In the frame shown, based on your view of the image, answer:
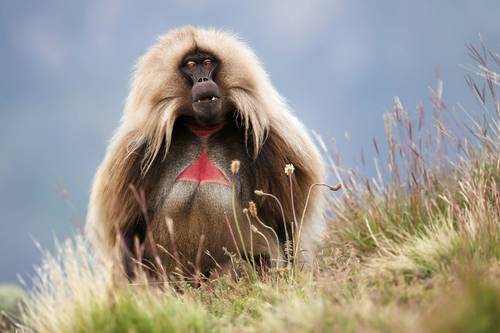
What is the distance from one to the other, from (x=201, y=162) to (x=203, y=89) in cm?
63

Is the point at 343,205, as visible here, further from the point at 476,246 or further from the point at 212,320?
the point at 212,320

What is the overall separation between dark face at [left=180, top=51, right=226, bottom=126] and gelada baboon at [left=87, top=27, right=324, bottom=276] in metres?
0.01

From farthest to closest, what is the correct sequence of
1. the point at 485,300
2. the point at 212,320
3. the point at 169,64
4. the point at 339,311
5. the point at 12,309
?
the point at 12,309 → the point at 169,64 → the point at 212,320 → the point at 339,311 → the point at 485,300

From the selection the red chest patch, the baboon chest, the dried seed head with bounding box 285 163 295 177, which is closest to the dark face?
the baboon chest

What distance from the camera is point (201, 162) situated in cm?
614

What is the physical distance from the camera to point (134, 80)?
21.2 ft

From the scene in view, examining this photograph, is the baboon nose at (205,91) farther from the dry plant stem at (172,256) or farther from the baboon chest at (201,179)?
the dry plant stem at (172,256)

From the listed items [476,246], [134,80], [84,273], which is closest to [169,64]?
[134,80]

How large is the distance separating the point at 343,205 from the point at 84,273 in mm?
4228

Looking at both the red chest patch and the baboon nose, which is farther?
the red chest patch

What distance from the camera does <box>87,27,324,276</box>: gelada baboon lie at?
600 centimetres

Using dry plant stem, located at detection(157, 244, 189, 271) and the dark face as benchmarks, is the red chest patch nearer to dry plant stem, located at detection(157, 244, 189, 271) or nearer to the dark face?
the dark face

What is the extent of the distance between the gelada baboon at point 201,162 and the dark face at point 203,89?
0.04ft

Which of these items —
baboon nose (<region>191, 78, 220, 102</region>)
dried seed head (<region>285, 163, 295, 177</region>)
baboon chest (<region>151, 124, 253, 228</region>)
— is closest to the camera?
dried seed head (<region>285, 163, 295, 177</region>)
